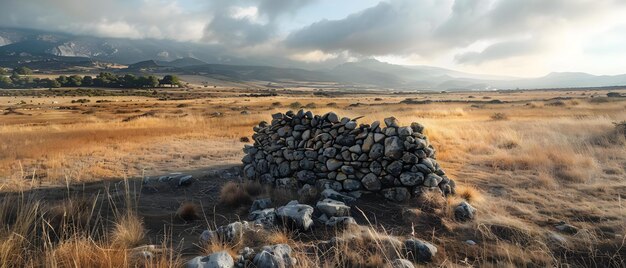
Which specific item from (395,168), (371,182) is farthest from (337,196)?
(395,168)

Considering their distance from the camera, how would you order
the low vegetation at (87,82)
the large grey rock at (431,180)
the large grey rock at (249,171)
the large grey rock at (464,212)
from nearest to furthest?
the large grey rock at (464,212) → the large grey rock at (431,180) → the large grey rock at (249,171) → the low vegetation at (87,82)

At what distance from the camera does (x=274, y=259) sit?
15.5 ft

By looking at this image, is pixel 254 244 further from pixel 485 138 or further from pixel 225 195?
pixel 485 138

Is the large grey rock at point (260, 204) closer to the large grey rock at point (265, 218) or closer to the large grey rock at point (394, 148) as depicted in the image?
the large grey rock at point (265, 218)

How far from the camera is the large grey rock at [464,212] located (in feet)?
23.6

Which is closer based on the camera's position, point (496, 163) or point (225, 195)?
point (225, 195)

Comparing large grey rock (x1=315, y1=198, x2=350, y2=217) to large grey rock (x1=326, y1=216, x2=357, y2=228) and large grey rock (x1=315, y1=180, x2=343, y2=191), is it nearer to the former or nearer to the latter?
large grey rock (x1=326, y1=216, x2=357, y2=228)

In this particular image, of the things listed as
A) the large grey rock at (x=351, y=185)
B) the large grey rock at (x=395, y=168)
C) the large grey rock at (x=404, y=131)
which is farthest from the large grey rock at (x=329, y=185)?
the large grey rock at (x=404, y=131)

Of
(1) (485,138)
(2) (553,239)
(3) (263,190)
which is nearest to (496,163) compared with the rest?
(1) (485,138)

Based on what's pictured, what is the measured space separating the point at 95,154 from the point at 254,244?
12.9m

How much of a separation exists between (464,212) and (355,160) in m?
2.76

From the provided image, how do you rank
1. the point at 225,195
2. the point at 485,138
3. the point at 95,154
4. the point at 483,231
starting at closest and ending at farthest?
the point at 483,231
the point at 225,195
the point at 95,154
the point at 485,138

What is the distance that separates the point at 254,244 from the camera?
5781 mm

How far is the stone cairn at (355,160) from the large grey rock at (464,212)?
0.92 meters
